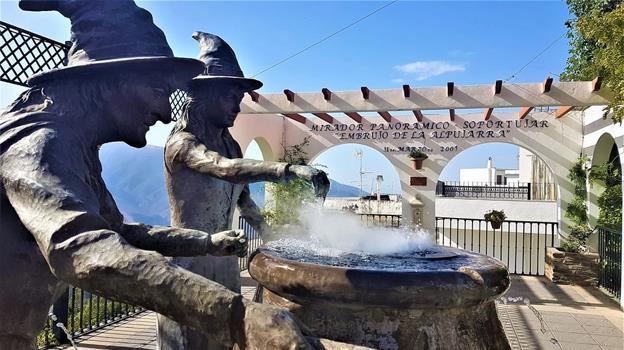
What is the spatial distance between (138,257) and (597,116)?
971 centimetres

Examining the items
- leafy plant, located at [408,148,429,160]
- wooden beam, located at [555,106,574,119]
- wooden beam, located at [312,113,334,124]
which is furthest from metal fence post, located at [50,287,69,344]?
wooden beam, located at [555,106,574,119]

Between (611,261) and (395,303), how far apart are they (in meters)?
7.42

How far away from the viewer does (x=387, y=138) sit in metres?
11.1

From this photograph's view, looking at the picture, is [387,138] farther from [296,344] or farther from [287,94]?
[296,344]

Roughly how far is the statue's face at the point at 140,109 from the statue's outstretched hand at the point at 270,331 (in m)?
0.69

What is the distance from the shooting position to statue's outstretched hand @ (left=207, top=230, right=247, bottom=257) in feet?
3.98

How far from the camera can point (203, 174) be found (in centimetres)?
207

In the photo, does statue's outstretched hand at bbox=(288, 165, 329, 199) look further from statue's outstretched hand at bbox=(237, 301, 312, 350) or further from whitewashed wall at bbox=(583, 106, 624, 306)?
whitewashed wall at bbox=(583, 106, 624, 306)

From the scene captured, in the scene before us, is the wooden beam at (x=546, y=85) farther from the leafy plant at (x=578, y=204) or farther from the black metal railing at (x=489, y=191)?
the black metal railing at (x=489, y=191)

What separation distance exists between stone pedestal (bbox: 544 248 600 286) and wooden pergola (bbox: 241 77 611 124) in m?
2.62

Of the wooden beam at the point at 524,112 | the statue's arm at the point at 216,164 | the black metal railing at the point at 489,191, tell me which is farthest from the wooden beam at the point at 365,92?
the black metal railing at the point at 489,191

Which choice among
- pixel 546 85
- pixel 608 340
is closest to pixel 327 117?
pixel 546 85

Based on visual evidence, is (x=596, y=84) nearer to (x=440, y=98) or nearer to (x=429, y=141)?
(x=440, y=98)

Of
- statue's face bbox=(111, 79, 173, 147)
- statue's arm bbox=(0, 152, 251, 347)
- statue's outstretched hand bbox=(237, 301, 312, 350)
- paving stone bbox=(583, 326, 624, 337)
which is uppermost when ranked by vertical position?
statue's face bbox=(111, 79, 173, 147)
